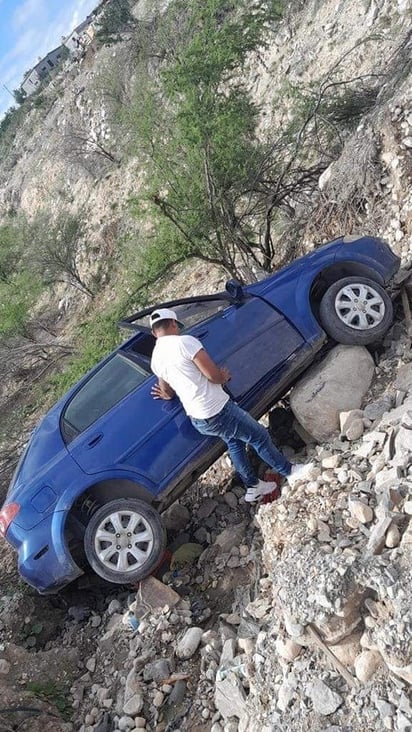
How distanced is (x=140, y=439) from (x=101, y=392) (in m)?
0.59

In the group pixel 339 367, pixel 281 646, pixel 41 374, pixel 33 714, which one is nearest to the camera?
pixel 281 646

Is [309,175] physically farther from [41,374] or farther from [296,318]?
[41,374]

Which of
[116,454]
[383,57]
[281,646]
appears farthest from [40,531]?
[383,57]

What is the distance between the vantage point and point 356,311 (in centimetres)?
472

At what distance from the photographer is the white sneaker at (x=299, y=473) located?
3.82 metres

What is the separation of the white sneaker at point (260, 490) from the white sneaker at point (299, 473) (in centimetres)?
21

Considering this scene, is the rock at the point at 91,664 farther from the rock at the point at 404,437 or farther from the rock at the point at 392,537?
the rock at the point at 404,437

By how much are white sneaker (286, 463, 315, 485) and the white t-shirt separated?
0.75 m

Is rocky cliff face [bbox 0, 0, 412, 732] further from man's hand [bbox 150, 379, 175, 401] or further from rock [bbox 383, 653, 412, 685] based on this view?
man's hand [bbox 150, 379, 175, 401]

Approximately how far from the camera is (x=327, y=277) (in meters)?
5.10

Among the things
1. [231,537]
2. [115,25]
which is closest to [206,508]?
[231,537]

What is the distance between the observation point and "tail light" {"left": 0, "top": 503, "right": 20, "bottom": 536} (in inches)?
165

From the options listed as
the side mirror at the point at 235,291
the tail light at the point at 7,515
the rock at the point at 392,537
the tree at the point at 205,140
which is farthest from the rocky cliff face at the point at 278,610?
the tree at the point at 205,140

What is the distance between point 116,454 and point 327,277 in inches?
100
